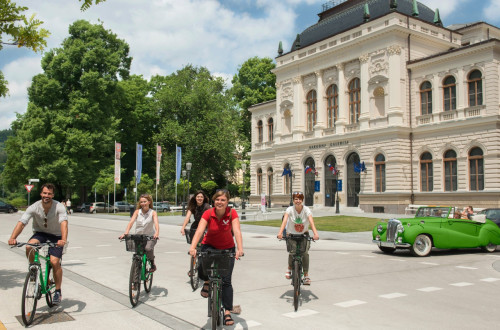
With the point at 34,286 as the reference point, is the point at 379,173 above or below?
above

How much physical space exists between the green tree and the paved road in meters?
49.1

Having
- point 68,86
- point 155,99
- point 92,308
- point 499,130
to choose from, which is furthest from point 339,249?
point 155,99

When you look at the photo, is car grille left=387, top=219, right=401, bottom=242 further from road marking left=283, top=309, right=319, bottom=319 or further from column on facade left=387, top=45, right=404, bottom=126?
column on facade left=387, top=45, right=404, bottom=126

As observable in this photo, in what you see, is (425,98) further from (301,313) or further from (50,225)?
(50,225)

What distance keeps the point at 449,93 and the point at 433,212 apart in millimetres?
24267

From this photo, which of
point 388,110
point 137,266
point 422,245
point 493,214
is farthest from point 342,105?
point 137,266

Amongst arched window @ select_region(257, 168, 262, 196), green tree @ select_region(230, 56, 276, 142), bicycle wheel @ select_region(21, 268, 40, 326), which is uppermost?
green tree @ select_region(230, 56, 276, 142)

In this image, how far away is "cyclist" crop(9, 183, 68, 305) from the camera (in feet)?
23.5

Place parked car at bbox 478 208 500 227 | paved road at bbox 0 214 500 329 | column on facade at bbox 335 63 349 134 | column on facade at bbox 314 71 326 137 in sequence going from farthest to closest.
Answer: column on facade at bbox 314 71 326 137 → column on facade at bbox 335 63 349 134 → parked car at bbox 478 208 500 227 → paved road at bbox 0 214 500 329

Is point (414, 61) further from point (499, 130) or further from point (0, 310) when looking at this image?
point (0, 310)

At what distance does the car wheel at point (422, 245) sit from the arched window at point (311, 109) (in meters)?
33.2

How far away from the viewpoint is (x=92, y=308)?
7496 millimetres

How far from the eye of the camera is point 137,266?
7770 millimetres

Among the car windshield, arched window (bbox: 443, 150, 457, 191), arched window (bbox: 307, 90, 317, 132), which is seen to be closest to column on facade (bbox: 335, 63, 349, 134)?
arched window (bbox: 307, 90, 317, 132)
